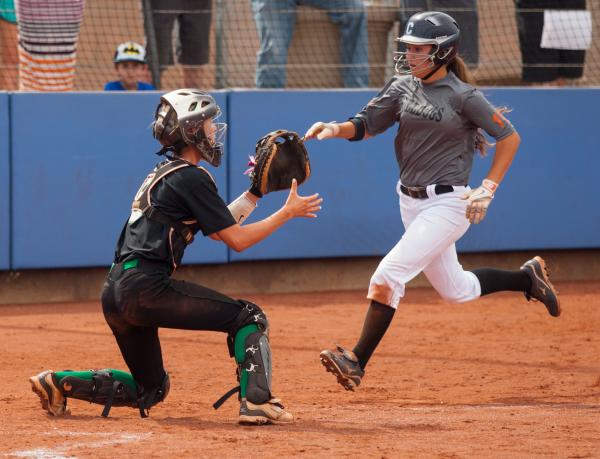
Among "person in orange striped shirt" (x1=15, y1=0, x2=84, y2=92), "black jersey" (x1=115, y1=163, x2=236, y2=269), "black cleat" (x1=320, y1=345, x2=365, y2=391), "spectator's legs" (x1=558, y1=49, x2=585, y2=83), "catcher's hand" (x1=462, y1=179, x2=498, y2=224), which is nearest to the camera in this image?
"black jersey" (x1=115, y1=163, x2=236, y2=269)

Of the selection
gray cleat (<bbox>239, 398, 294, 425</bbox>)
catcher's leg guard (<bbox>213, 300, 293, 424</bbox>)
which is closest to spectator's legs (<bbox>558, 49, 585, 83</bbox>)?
catcher's leg guard (<bbox>213, 300, 293, 424</bbox>)

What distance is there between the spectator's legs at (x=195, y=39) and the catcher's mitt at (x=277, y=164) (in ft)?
15.0

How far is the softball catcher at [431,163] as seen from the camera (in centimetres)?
606

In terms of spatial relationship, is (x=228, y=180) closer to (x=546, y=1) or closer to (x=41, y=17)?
(x=41, y=17)

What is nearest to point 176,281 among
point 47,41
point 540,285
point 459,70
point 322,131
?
point 322,131

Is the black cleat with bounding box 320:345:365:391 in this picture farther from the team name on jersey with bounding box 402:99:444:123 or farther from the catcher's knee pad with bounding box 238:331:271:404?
the team name on jersey with bounding box 402:99:444:123

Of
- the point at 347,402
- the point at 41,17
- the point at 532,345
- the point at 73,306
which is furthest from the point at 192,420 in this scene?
the point at 41,17

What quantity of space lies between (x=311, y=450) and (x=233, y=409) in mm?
1430

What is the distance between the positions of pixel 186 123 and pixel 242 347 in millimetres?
1088

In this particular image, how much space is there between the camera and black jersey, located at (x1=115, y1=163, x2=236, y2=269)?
5.21m

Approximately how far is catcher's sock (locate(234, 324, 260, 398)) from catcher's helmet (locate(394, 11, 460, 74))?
1816 millimetres

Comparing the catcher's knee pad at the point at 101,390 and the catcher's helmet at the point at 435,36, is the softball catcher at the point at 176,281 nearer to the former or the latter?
the catcher's knee pad at the point at 101,390

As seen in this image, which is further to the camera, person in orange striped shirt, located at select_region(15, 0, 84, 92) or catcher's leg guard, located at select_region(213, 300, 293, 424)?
person in orange striped shirt, located at select_region(15, 0, 84, 92)

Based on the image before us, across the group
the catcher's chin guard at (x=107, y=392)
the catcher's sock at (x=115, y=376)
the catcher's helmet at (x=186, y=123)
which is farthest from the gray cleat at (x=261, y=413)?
the catcher's helmet at (x=186, y=123)
